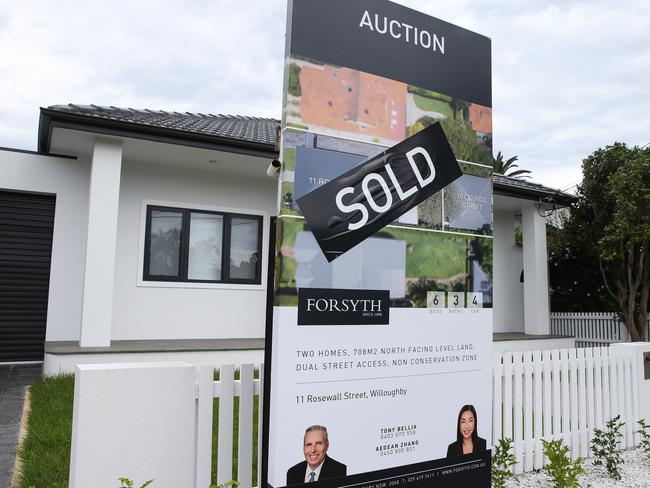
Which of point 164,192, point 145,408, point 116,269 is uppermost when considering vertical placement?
point 164,192

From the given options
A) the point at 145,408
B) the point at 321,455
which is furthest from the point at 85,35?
the point at 321,455

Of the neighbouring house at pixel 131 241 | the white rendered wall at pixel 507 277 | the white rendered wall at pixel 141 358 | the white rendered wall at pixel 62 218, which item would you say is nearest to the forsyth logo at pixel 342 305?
the white rendered wall at pixel 141 358

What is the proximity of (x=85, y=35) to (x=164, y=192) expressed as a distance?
389 centimetres

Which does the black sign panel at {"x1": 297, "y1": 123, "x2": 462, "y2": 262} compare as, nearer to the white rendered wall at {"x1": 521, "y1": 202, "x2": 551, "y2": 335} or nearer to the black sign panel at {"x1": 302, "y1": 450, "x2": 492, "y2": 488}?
the black sign panel at {"x1": 302, "y1": 450, "x2": 492, "y2": 488}

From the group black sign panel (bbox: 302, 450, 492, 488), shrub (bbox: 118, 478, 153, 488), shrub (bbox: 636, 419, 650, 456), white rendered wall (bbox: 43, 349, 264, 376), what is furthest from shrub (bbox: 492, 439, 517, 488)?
white rendered wall (bbox: 43, 349, 264, 376)

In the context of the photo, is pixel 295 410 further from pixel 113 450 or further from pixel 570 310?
pixel 570 310

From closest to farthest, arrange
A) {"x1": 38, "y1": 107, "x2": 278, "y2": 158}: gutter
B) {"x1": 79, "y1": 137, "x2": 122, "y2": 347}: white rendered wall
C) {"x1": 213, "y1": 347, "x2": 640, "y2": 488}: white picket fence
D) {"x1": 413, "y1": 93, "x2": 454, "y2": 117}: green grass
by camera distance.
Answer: {"x1": 413, "y1": 93, "x2": 454, "y2": 117}: green grass → {"x1": 213, "y1": 347, "x2": 640, "y2": 488}: white picket fence → {"x1": 38, "y1": 107, "x2": 278, "y2": 158}: gutter → {"x1": 79, "y1": 137, "x2": 122, "y2": 347}: white rendered wall

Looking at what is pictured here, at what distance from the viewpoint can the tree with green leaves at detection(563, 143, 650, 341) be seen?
385 inches

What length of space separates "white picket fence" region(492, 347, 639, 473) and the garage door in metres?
7.48

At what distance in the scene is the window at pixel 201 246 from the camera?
8969 mm

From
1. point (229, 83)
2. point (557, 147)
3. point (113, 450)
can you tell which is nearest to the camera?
point (113, 450)

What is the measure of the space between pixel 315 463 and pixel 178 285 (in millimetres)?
7080

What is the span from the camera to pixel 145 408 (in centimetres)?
271

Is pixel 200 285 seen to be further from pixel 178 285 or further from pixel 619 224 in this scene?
pixel 619 224
